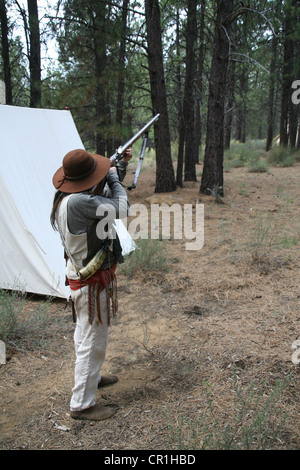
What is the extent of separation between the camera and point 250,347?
299 cm

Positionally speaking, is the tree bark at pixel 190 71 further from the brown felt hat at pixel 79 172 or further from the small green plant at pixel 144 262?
the brown felt hat at pixel 79 172

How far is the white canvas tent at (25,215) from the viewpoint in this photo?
161 inches

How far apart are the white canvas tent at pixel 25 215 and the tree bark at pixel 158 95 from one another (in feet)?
16.0

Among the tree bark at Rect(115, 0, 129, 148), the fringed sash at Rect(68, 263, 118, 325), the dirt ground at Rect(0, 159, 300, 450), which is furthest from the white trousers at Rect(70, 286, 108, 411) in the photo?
the tree bark at Rect(115, 0, 129, 148)

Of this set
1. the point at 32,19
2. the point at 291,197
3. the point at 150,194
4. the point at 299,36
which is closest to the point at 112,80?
the point at 32,19

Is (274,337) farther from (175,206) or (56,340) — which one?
(175,206)

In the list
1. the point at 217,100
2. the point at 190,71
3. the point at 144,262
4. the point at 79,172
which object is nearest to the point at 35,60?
the point at 190,71

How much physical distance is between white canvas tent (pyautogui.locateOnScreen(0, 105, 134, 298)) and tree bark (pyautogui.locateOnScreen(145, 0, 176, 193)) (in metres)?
4.86

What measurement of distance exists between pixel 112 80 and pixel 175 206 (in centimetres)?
304

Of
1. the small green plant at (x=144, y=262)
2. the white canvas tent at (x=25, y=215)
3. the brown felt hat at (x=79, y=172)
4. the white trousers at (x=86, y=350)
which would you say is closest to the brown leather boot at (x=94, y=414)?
the white trousers at (x=86, y=350)

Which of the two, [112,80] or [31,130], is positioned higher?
[112,80]

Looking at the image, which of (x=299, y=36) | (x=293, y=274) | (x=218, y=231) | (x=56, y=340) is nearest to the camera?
(x=56, y=340)

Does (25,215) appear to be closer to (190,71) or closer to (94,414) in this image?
(94,414)

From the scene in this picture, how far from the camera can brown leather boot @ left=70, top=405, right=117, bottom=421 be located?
230 cm
